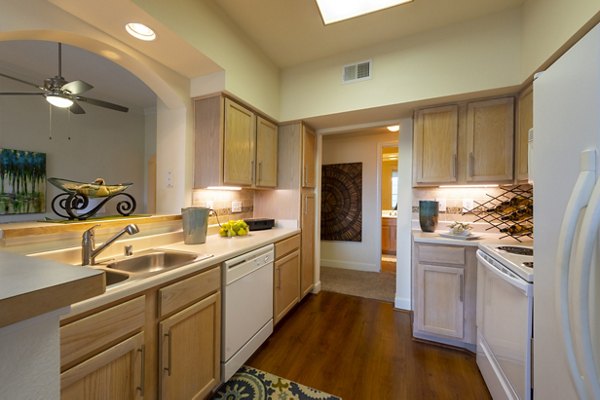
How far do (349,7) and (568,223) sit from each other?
6.62 ft

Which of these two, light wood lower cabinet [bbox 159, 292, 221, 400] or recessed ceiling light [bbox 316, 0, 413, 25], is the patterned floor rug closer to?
light wood lower cabinet [bbox 159, 292, 221, 400]

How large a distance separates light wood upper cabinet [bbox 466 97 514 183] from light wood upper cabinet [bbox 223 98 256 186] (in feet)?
6.84

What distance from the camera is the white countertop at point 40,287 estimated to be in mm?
360

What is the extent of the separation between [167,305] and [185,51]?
1721 millimetres

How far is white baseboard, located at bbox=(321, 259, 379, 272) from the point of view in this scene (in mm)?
4094

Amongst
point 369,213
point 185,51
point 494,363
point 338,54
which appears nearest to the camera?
point 494,363

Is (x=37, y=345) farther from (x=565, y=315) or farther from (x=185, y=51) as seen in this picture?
(x=185, y=51)

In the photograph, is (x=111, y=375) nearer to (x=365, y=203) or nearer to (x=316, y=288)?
(x=316, y=288)

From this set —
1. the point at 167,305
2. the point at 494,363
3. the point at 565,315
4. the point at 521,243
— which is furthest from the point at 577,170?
the point at 167,305

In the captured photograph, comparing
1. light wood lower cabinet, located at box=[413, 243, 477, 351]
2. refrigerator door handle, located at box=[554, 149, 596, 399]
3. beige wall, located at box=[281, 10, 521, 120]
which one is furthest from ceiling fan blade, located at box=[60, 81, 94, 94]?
light wood lower cabinet, located at box=[413, 243, 477, 351]

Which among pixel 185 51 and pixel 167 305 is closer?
pixel 167 305

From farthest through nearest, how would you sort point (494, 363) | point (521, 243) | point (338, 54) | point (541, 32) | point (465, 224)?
point (338, 54) < point (465, 224) < point (521, 243) < point (541, 32) < point (494, 363)

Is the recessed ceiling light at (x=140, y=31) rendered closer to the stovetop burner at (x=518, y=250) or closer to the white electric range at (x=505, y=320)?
the white electric range at (x=505, y=320)

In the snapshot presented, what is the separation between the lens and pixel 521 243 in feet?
6.33
